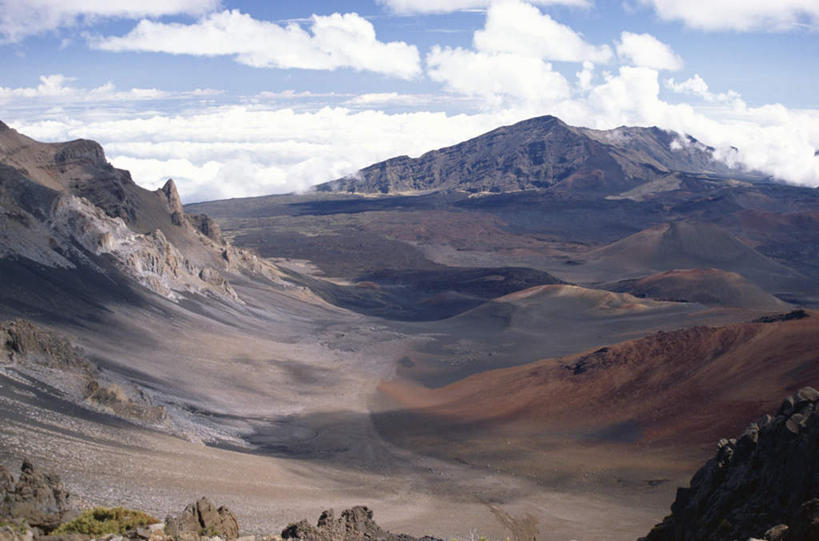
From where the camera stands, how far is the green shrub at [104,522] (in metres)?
11.9

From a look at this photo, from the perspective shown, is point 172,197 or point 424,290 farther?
point 424,290

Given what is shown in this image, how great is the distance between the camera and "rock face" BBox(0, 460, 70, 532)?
13.1 meters

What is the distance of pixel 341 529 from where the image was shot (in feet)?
51.2

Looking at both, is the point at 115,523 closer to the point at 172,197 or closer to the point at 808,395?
the point at 808,395

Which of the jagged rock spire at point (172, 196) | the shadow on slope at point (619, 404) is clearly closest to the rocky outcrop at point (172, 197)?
the jagged rock spire at point (172, 196)

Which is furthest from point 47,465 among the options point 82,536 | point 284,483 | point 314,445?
point 314,445

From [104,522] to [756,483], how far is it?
40.0ft

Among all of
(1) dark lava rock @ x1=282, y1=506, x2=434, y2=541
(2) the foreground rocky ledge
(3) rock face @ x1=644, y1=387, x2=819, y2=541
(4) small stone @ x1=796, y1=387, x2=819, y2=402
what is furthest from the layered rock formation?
(4) small stone @ x1=796, y1=387, x2=819, y2=402

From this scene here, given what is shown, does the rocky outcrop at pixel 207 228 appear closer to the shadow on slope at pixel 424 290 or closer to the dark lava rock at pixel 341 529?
the shadow on slope at pixel 424 290

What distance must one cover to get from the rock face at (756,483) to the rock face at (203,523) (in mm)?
9277

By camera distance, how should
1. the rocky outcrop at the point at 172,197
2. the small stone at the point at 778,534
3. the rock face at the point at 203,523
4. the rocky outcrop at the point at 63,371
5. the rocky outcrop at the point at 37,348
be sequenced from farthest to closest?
the rocky outcrop at the point at 172,197 < the rocky outcrop at the point at 37,348 < the rocky outcrop at the point at 63,371 < the rock face at the point at 203,523 < the small stone at the point at 778,534

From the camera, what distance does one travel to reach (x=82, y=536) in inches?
432

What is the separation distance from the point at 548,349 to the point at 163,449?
35012 mm

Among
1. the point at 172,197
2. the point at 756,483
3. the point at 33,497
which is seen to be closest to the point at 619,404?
the point at 756,483
